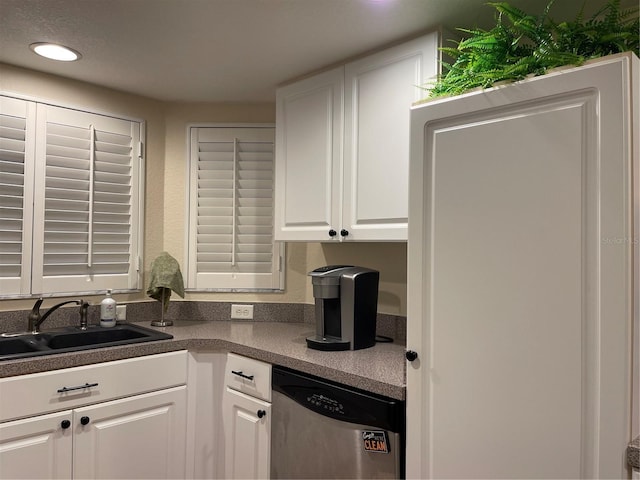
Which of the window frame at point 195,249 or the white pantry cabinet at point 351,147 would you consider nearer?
the white pantry cabinet at point 351,147

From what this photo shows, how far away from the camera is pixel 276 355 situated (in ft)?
6.83

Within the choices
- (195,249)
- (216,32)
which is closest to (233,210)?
(195,249)

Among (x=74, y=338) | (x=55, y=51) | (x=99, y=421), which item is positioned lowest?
(x=99, y=421)

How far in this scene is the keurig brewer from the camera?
2.12 meters

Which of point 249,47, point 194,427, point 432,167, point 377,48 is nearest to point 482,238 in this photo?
point 432,167

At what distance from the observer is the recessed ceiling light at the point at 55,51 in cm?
222

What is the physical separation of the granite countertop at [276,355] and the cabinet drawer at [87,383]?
31 mm

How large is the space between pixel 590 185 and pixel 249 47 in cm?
157

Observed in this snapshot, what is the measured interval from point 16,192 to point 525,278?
235 cm

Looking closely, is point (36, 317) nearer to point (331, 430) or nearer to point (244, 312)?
point (244, 312)

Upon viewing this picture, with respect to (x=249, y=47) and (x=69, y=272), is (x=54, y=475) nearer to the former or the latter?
(x=69, y=272)

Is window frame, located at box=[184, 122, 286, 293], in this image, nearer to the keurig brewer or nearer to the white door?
the keurig brewer

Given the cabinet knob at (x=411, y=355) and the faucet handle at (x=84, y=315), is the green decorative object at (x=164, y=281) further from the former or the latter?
the cabinet knob at (x=411, y=355)

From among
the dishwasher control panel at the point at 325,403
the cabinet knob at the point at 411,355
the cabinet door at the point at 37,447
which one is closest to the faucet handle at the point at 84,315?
the cabinet door at the point at 37,447
